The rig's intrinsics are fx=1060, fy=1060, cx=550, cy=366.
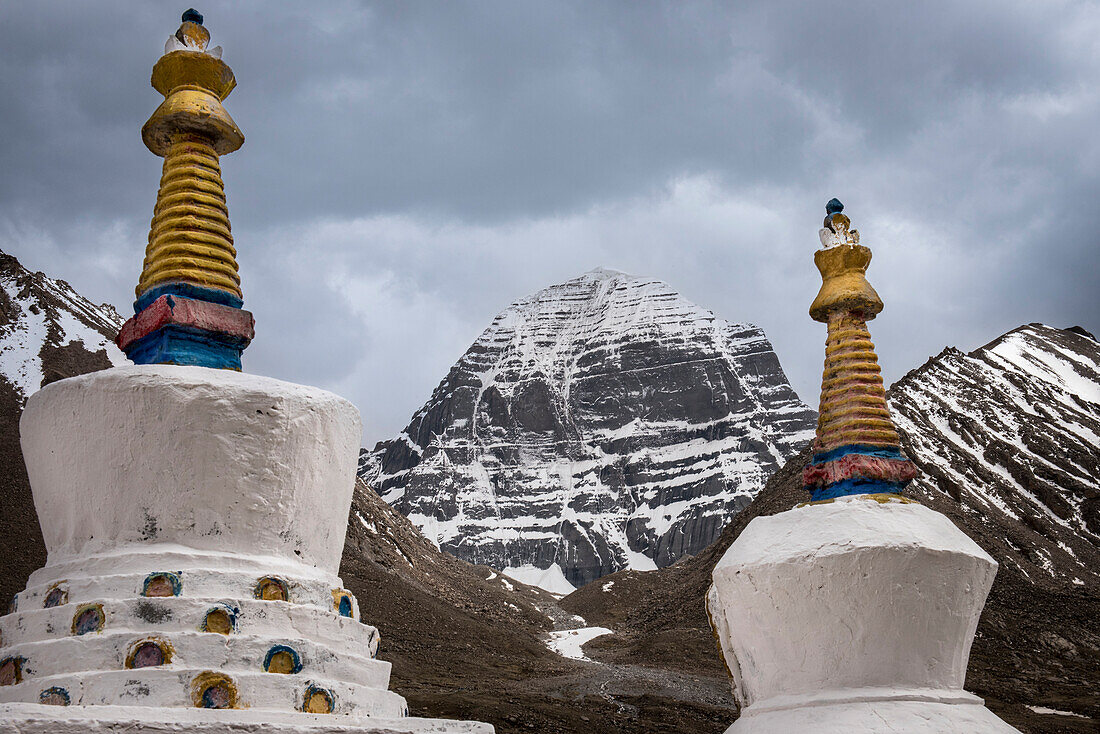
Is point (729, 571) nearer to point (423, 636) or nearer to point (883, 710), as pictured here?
point (883, 710)

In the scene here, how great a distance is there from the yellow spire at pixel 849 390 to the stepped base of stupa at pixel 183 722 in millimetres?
4593

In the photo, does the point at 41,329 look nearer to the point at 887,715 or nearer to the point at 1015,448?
the point at 887,715

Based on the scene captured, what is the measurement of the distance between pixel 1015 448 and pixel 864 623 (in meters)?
55.2

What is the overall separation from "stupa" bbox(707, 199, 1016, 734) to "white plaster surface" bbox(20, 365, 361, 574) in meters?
3.55

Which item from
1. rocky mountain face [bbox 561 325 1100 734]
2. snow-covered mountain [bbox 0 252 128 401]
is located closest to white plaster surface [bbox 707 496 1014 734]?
rocky mountain face [bbox 561 325 1100 734]

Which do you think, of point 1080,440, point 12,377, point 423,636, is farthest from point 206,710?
point 1080,440

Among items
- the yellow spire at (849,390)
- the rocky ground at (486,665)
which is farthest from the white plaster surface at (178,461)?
the rocky ground at (486,665)

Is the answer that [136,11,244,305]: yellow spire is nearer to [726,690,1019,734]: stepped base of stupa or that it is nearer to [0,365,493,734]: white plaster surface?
[0,365,493,734]: white plaster surface

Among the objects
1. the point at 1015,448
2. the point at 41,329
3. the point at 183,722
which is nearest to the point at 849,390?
the point at 183,722

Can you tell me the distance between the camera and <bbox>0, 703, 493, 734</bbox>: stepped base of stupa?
4.91 m

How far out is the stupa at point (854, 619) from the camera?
771cm

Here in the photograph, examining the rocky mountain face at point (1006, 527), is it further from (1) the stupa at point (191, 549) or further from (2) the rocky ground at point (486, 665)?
(1) the stupa at point (191, 549)

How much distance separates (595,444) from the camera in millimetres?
164500

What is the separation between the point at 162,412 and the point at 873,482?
5.83 metres
